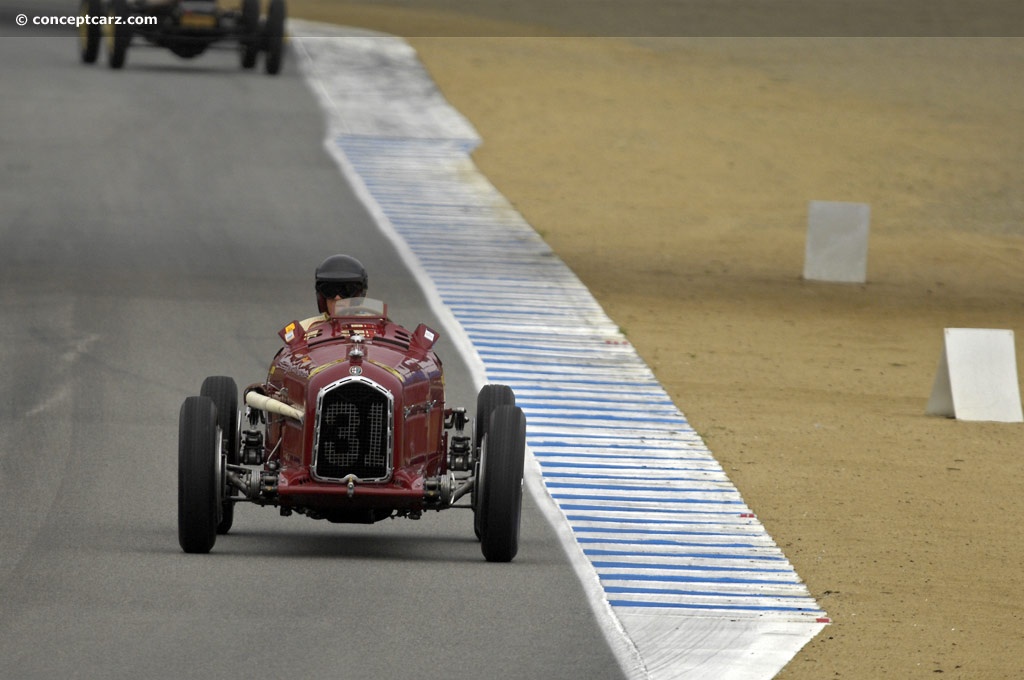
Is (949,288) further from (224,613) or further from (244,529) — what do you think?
(224,613)

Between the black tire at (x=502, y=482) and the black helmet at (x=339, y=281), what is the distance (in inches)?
58.9

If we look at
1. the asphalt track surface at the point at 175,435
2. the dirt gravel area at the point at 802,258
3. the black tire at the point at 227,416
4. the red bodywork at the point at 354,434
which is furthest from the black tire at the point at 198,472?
the dirt gravel area at the point at 802,258

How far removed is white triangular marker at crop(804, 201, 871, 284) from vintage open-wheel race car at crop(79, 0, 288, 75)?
13.3 metres

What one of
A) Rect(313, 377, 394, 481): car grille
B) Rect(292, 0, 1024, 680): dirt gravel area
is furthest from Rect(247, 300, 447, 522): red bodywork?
Rect(292, 0, 1024, 680): dirt gravel area

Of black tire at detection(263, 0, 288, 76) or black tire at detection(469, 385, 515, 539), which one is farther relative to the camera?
black tire at detection(263, 0, 288, 76)

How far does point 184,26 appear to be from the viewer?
34.2 m

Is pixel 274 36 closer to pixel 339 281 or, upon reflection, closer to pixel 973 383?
pixel 973 383

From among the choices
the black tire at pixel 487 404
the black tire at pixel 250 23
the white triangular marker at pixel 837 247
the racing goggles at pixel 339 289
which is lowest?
the black tire at pixel 250 23

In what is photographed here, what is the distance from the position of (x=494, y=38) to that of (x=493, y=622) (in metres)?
37.7

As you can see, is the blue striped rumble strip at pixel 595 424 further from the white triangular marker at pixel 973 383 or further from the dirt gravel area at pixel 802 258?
the white triangular marker at pixel 973 383

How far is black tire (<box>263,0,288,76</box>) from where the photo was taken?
114ft

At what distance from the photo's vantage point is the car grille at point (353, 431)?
10.8 m

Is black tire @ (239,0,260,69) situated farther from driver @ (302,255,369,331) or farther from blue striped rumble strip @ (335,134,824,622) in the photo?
driver @ (302,255,369,331)

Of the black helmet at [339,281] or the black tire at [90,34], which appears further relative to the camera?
the black tire at [90,34]
